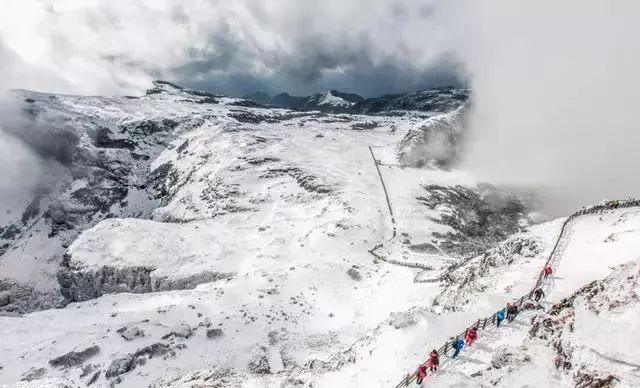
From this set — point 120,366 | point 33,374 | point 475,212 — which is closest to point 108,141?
point 475,212

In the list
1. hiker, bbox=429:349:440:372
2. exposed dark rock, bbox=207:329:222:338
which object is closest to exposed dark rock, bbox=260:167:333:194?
exposed dark rock, bbox=207:329:222:338

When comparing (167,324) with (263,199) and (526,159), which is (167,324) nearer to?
(263,199)

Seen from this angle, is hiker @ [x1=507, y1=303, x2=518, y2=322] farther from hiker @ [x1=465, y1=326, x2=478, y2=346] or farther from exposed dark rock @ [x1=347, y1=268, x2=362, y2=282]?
exposed dark rock @ [x1=347, y1=268, x2=362, y2=282]

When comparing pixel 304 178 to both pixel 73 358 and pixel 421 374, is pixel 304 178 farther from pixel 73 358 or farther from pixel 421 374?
pixel 421 374

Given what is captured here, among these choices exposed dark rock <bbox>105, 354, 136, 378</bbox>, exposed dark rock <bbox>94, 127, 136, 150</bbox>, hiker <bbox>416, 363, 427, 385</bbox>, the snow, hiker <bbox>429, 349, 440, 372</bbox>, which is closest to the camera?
hiker <bbox>416, 363, 427, 385</bbox>

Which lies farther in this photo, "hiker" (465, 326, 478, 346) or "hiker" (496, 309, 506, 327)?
"hiker" (496, 309, 506, 327)

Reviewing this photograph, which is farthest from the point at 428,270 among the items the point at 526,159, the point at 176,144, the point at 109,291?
the point at 176,144
